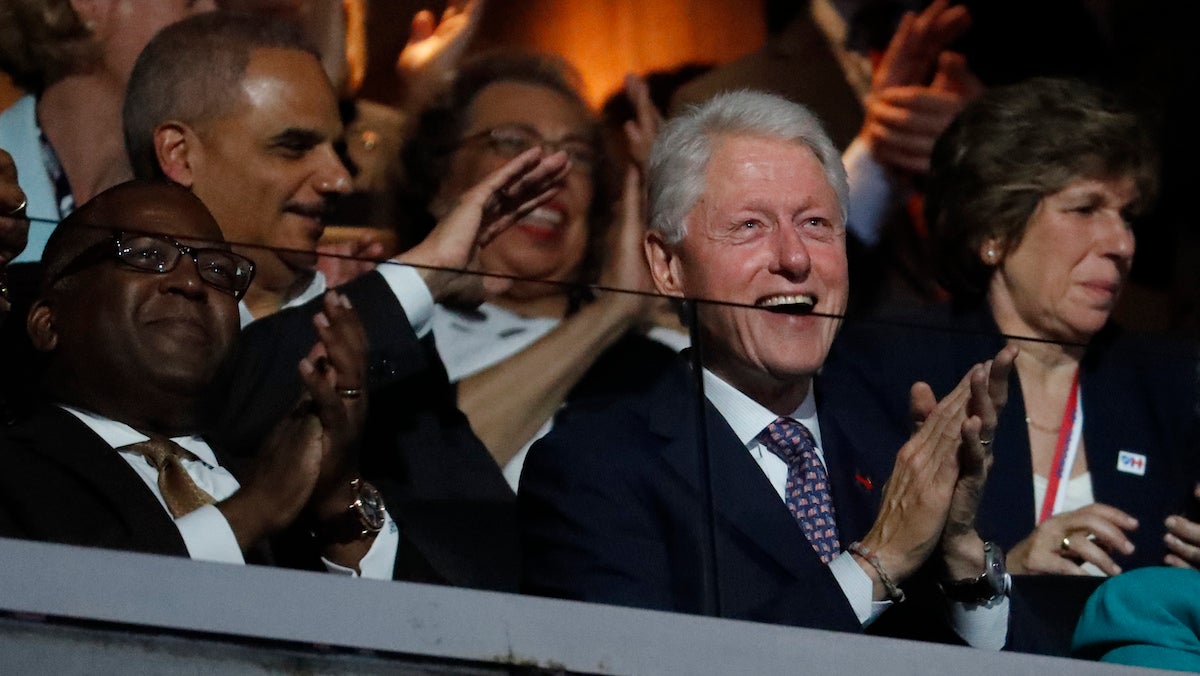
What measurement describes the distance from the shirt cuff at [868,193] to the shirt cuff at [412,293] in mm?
1739

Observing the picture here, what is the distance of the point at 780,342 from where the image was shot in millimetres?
2223

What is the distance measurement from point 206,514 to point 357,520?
0.16 meters

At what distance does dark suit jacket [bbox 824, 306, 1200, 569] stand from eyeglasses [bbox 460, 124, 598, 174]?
3.65 ft

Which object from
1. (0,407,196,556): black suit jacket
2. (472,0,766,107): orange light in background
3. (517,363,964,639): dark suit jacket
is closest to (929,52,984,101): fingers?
(472,0,766,107): orange light in background

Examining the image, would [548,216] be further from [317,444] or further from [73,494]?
[73,494]

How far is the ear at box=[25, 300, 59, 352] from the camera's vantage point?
2.03 m

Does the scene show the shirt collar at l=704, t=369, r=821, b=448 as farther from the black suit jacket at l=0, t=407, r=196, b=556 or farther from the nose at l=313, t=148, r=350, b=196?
the nose at l=313, t=148, r=350, b=196

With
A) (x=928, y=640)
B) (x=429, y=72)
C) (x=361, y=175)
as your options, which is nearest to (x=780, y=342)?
(x=928, y=640)

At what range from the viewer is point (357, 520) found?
6.71 feet

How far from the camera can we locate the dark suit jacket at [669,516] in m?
2.07

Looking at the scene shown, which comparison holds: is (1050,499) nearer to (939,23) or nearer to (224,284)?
(224,284)

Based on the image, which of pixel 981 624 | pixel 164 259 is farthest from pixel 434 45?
pixel 981 624

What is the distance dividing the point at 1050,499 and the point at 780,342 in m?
0.51

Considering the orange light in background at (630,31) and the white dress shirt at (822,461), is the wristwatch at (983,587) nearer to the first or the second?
the white dress shirt at (822,461)
